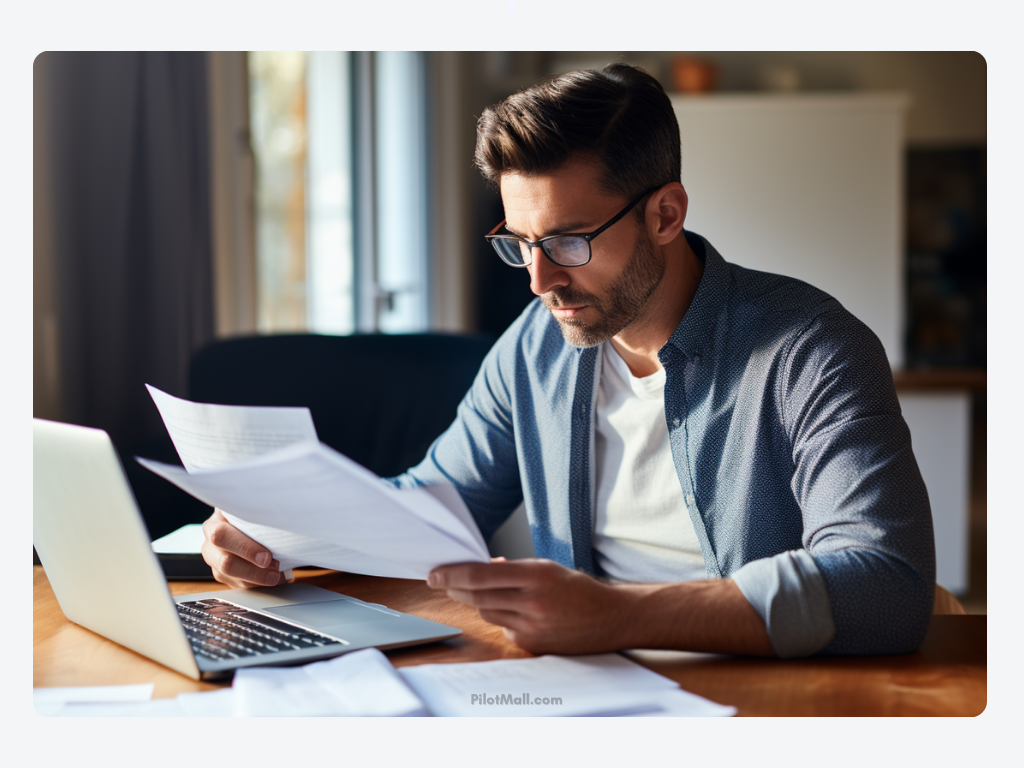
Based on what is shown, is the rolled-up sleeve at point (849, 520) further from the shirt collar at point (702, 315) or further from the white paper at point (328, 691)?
the white paper at point (328, 691)

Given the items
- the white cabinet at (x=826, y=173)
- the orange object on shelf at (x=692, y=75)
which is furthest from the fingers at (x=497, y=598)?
the orange object on shelf at (x=692, y=75)

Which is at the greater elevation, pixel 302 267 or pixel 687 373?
pixel 302 267

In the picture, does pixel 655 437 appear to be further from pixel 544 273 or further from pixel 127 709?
pixel 127 709

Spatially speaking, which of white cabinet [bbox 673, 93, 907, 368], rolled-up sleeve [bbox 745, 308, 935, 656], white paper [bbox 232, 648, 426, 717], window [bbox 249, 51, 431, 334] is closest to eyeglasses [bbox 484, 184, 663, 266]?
rolled-up sleeve [bbox 745, 308, 935, 656]

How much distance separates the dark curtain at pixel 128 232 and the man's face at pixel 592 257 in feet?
2.29

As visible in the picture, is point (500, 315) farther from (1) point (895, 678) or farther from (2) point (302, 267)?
(1) point (895, 678)

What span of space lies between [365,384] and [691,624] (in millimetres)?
1161

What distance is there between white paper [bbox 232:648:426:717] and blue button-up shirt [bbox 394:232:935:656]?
0.29m

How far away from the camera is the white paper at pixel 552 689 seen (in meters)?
0.65

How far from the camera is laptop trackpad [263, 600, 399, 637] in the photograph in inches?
31.9

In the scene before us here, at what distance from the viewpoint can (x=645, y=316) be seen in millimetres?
1153

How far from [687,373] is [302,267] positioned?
5.35 ft
